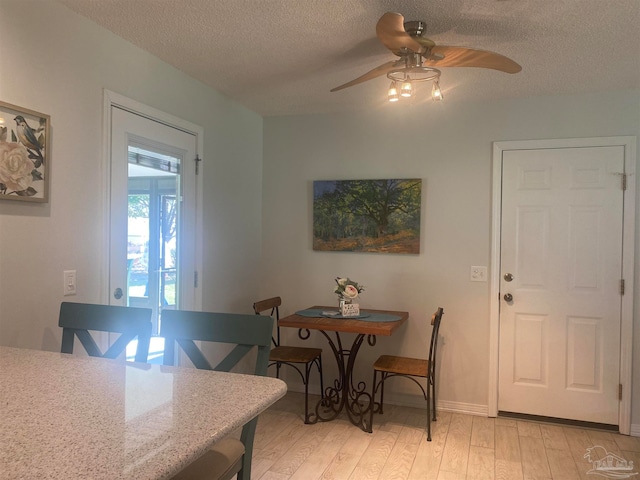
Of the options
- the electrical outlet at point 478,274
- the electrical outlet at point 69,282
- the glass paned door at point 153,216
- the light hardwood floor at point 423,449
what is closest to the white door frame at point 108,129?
the glass paned door at point 153,216

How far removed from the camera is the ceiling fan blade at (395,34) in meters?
1.80

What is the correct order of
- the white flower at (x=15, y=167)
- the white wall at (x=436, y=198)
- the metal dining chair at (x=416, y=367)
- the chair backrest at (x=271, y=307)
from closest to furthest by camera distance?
1. the white flower at (x=15, y=167)
2. the metal dining chair at (x=416, y=367)
3. the white wall at (x=436, y=198)
4. the chair backrest at (x=271, y=307)

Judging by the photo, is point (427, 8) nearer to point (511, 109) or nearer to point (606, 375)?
point (511, 109)

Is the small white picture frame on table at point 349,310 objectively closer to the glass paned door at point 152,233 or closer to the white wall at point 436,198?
the white wall at point 436,198

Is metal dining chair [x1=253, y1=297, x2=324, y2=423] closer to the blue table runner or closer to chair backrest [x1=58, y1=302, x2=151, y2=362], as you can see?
the blue table runner

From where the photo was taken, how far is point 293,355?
3.41m

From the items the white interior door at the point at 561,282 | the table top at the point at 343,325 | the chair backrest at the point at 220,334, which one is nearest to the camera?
the chair backrest at the point at 220,334

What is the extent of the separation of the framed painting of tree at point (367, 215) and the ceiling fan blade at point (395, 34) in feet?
5.22

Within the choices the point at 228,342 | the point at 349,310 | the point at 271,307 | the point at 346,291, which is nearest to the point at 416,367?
the point at 349,310

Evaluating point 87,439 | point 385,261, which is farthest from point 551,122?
point 87,439

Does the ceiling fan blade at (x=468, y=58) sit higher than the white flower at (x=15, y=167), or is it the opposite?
the ceiling fan blade at (x=468, y=58)

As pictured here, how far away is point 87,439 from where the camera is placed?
0.90 m

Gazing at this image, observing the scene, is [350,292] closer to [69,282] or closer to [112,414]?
[69,282]

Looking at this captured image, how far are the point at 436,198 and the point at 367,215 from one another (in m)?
0.56
